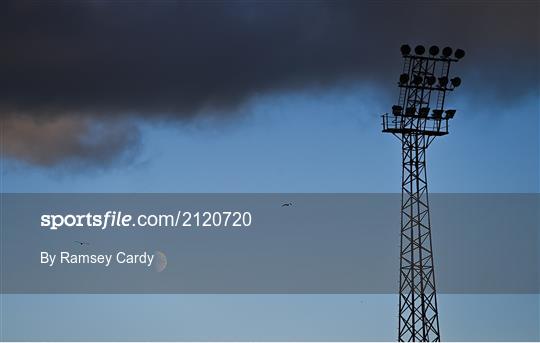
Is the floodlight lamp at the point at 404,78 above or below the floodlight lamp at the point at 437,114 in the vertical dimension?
above

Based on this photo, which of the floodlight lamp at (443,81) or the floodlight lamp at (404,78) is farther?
the floodlight lamp at (443,81)

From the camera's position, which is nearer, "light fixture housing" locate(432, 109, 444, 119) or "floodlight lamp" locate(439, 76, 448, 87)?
"floodlight lamp" locate(439, 76, 448, 87)

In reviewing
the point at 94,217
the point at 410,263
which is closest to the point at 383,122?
the point at 410,263

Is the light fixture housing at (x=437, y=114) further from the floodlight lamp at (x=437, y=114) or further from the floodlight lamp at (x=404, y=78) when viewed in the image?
the floodlight lamp at (x=404, y=78)

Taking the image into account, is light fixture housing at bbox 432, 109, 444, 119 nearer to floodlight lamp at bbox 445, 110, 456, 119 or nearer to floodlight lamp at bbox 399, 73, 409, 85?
floodlight lamp at bbox 445, 110, 456, 119

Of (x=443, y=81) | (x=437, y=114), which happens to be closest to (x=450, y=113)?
(x=437, y=114)

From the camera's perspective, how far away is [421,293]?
77125 millimetres

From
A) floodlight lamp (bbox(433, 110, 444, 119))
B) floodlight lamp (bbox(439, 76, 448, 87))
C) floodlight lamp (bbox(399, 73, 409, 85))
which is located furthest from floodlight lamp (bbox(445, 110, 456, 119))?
floodlight lamp (bbox(399, 73, 409, 85))

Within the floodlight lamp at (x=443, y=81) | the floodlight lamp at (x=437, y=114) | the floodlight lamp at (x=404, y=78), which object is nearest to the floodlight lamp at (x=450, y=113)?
the floodlight lamp at (x=437, y=114)

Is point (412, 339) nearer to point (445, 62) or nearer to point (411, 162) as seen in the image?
point (411, 162)

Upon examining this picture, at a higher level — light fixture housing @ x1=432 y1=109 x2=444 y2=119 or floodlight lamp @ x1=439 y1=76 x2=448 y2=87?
floodlight lamp @ x1=439 y1=76 x2=448 y2=87

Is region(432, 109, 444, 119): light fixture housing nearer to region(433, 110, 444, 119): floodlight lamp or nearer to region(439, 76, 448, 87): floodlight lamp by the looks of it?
region(433, 110, 444, 119): floodlight lamp

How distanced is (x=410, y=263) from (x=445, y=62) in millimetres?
11859

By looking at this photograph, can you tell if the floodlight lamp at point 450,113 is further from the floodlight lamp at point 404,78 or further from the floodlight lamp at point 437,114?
the floodlight lamp at point 404,78
